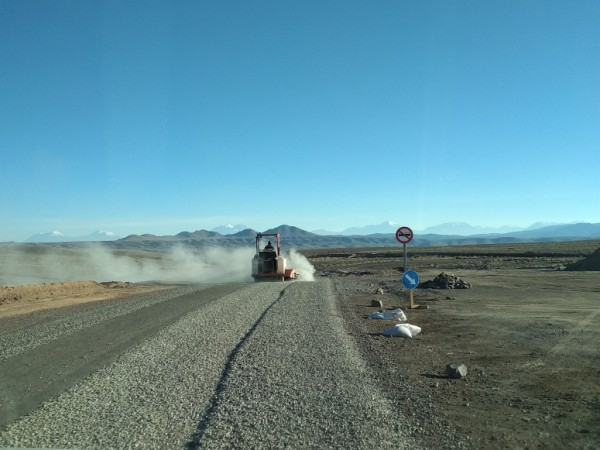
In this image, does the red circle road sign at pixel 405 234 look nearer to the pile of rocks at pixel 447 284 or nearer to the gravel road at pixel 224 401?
the gravel road at pixel 224 401

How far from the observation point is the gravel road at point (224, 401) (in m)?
6.36

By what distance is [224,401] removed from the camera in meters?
7.93

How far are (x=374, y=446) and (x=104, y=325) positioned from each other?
12.7 meters

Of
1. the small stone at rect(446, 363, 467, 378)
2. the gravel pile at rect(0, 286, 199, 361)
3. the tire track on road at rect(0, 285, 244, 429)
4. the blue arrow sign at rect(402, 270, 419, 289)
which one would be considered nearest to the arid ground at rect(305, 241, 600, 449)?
the small stone at rect(446, 363, 467, 378)

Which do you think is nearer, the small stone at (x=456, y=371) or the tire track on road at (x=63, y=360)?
the tire track on road at (x=63, y=360)

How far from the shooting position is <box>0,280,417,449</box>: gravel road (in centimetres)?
636

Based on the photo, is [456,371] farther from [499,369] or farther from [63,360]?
[63,360]

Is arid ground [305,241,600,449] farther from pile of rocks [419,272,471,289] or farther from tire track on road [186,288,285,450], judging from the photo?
pile of rocks [419,272,471,289]

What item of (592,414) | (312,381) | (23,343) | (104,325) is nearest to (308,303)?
(104,325)

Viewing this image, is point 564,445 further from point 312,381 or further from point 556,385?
point 312,381

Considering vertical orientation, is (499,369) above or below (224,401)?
below

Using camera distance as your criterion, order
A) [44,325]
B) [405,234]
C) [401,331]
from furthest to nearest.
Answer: [405,234], [44,325], [401,331]

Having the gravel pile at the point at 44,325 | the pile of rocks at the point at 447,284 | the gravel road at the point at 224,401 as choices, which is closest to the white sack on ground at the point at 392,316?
the gravel road at the point at 224,401

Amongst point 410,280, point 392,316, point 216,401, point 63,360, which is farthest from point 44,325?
point 410,280
